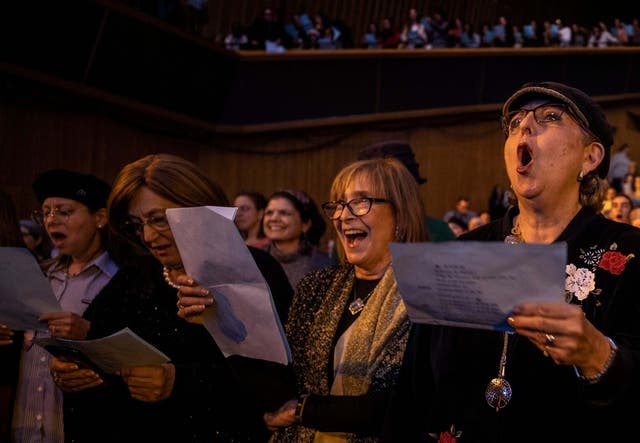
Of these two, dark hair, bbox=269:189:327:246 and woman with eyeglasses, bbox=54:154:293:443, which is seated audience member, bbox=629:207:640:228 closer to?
dark hair, bbox=269:189:327:246

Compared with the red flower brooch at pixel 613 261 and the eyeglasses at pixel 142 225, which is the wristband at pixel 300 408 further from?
the red flower brooch at pixel 613 261

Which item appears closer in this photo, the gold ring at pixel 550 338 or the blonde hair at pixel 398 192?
the gold ring at pixel 550 338

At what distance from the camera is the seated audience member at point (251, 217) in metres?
5.43

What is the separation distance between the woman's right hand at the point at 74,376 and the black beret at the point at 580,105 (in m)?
1.57

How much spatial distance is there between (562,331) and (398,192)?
1116mm

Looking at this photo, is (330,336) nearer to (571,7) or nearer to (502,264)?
(502,264)

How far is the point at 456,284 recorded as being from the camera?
4.66 feet

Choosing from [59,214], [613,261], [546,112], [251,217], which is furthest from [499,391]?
[251,217]

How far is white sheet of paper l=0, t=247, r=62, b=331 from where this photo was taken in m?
2.35

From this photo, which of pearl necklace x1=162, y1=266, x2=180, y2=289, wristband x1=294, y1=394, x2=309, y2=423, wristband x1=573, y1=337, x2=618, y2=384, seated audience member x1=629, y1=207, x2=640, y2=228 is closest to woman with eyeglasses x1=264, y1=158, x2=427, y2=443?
wristband x1=294, y1=394, x2=309, y2=423

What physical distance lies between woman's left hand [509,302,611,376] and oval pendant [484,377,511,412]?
23 centimetres

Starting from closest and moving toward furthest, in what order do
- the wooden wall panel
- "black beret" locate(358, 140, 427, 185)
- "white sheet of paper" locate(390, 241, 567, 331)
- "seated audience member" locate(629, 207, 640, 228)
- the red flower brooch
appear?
"white sheet of paper" locate(390, 241, 567, 331), the red flower brooch, "black beret" locate(358, 140, 427, 185), "seated audience member" locate(629, 207, 640, 228), the wooden wall panel

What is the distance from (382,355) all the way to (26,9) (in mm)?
6724

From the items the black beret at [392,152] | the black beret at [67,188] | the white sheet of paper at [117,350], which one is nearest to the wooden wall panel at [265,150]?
the black beret at [67,188]
